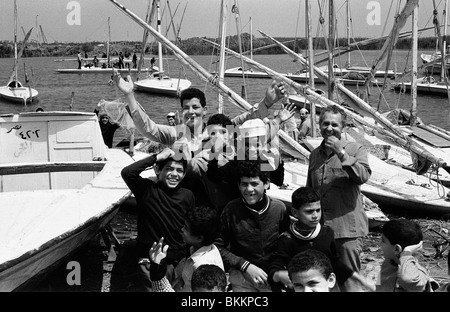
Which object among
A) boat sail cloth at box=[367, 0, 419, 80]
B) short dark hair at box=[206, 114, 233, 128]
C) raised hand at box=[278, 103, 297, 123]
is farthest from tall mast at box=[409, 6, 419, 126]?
short dark hair at box=[206, 114, 233, 128]

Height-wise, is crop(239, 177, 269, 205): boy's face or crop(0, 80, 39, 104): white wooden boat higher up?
crop(0, 80, 39, 104): white wooden boat

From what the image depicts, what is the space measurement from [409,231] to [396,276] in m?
0.34

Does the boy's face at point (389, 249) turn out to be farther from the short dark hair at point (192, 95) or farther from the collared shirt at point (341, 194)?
the short dark hair at point (192, 95)

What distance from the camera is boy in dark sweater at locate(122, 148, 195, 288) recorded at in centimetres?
450

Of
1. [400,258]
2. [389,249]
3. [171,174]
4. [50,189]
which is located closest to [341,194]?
[389,249]

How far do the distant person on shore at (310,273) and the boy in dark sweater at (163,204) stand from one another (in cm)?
128

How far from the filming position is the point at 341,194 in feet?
14.9

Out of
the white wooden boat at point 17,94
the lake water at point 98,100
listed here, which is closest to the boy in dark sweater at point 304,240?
the lake water at point 98,100

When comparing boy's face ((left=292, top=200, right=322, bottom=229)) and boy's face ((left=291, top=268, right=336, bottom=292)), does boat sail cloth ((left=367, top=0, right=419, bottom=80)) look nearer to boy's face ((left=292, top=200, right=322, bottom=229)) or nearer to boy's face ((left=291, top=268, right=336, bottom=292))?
boy's face ((left=292, top=200, right=322, bottom=229))

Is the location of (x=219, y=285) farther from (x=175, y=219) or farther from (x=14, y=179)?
(x=14, y=179)

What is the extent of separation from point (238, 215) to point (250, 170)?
0.37 meters

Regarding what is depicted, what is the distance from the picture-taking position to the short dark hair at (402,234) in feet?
12.8

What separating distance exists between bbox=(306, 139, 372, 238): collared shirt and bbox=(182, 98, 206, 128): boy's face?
3.85 feet

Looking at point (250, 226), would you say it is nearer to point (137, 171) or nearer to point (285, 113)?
point (137, 171)
